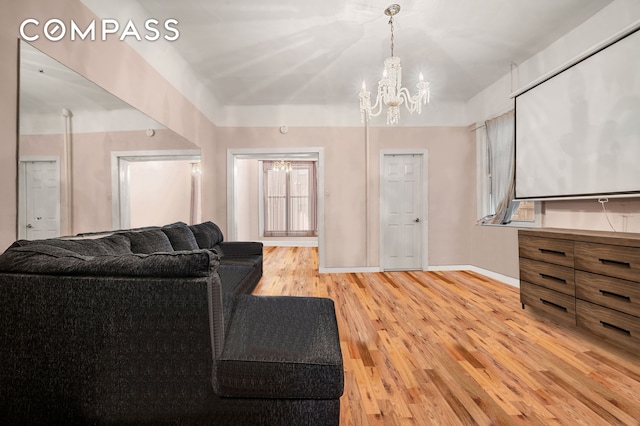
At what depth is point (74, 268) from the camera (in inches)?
42.2

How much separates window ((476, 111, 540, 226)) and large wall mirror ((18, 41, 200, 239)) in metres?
4.37

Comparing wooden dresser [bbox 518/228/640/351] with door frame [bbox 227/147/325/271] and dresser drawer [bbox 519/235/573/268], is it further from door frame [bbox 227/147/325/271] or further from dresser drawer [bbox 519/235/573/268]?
door frame [bbox 227/147/325/271]

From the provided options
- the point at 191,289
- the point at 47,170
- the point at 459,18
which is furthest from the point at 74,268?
the point at 459,18

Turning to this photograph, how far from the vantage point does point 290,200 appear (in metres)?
8.58

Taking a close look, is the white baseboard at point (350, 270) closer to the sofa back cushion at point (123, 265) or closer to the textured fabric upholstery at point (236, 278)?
the textured fabric upholstery at point (236, 278)

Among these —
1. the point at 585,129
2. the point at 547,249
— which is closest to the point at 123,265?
the point at 547,249

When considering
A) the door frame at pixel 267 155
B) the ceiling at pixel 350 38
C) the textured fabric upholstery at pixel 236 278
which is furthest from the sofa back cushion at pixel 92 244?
the door frame at pixel 267 155

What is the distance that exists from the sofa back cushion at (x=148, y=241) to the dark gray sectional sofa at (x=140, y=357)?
40.2 inches

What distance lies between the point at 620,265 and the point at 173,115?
14.2 feet

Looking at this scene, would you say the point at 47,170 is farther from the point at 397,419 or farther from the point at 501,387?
the point at 501,387

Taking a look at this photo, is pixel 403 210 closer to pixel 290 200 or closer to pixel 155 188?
pixel 155 188

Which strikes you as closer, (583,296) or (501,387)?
(501,387)

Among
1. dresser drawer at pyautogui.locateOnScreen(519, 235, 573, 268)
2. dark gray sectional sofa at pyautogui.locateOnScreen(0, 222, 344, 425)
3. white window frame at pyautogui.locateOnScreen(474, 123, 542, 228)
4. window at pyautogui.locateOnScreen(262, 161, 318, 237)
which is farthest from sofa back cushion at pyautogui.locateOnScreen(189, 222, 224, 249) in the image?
window at pyautogui.locateOnScreen(262, 161, 318, 237)

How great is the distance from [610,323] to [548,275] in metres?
0.57
